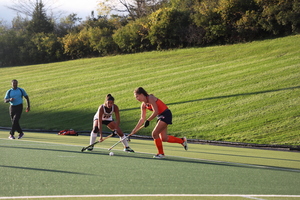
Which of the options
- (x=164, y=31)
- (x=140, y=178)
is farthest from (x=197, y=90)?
(x=140, y=178)

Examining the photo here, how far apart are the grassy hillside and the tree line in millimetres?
1093

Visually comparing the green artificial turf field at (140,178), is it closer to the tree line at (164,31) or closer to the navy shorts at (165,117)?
the navy shorts at (165,117)

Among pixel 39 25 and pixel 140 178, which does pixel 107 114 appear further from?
pixel 39 25

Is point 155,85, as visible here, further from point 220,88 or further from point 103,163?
point 103,163

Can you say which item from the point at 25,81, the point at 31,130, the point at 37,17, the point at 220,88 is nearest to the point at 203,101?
the point at 220,88

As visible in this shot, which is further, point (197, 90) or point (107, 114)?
point (197, 90)

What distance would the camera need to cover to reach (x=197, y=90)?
25.3 m

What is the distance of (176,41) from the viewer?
37812mm

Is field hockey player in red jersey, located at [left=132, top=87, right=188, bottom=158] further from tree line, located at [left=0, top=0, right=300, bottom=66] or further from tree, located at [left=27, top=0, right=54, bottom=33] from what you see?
tree, located at [left=27, top=0, right=54, bottom=33]

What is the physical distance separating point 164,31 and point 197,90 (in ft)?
41.7

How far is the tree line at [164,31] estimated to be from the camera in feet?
101

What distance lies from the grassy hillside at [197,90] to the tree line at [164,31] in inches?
43.0

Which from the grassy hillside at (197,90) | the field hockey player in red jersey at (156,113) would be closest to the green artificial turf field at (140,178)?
the field hockey player in red jersey at (156,113)

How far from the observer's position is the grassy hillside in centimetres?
1850
